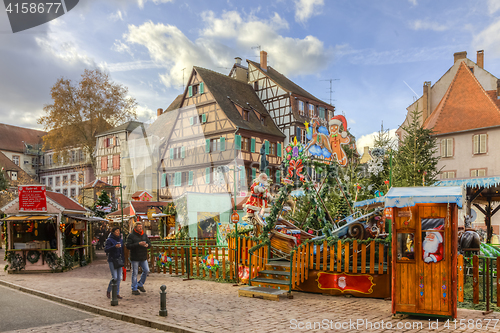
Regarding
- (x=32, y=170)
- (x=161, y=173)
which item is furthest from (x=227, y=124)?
(x=32, y=170)

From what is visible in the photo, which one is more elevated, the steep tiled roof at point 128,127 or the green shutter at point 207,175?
the steep tiled roof at point 128,127

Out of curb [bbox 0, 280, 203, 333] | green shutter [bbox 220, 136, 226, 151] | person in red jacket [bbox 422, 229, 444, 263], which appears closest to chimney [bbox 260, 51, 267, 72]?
green shutter [bbox 220, 136, 226, 151]

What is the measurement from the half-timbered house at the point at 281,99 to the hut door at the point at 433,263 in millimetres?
26151

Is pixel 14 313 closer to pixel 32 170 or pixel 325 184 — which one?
pixel 325 184

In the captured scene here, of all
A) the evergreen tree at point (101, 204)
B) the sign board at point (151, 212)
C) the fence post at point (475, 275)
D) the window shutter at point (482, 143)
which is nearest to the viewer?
A: the fence post at point (475, 275)

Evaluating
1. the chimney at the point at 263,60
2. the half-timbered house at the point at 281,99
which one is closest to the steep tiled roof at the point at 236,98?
the half-timbered house at the point at 281,99

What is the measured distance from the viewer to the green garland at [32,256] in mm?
15836

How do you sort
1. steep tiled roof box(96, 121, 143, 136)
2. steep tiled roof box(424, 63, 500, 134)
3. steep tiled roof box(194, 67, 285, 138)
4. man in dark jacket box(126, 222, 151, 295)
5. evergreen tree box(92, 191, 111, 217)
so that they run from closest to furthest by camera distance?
man in dark jacket box(126, 222, 151, 295) → evergreen tree box(92, 191, 111, 217) → steep tiled roof box(424, 63, 500, 134) → steep tiled roof box(194, 67, 285, 138) → steep tiled roof box(96, 121, 143, 136)

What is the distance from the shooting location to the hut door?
7.08 meters

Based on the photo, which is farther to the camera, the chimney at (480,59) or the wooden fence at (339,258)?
the chimney at (480,59)

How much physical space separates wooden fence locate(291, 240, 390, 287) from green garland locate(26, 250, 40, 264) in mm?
11091

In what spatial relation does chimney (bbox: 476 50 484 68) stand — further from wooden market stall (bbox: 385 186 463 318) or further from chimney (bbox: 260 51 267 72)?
wooden market stall (bbox: 385 186 463 318)

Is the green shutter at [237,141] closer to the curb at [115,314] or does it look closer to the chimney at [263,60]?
the chimney at [263,60]

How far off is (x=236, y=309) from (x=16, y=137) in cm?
6356
